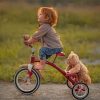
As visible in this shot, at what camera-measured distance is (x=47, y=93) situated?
28.0 feet

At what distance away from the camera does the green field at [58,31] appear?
10.6 meters

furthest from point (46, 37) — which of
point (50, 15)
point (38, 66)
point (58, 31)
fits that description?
point (58, 31)

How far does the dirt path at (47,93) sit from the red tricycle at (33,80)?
0.35 feet

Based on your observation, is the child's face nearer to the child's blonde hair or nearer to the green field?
the child's blonde hair

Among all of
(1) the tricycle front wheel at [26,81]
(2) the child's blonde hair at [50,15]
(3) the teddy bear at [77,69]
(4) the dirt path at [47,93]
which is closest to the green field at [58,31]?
(4) the dirt path at [47,93]

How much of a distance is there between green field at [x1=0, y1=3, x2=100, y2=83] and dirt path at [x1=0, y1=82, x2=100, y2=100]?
437 mm

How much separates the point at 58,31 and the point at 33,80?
946 cm

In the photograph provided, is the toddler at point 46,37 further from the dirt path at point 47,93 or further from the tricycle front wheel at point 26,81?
the dirt path at point 47,93

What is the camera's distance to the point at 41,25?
832 cm

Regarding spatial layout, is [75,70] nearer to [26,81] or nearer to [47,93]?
[47,93]

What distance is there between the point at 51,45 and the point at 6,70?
230 cm

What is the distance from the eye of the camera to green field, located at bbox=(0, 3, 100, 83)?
10594 millimetres

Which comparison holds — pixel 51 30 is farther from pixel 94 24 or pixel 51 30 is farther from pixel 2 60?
pixel 94 24

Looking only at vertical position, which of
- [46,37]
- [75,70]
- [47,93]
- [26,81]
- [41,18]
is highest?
[41,18]
